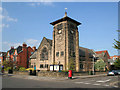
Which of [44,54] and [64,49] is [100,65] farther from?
[44,54]

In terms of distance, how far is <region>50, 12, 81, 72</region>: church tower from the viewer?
35.3 m

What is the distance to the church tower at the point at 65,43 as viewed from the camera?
116 ft

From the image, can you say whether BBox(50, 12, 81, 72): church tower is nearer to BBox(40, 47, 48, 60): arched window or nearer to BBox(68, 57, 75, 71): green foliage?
BBox(68, 57, 75, 71): green foliage

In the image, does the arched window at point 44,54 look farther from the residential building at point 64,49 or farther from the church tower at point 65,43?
the church tower at point 65,43

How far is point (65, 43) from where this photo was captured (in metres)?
36.0

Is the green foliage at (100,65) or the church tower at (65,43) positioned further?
the green foliage at (100,65)

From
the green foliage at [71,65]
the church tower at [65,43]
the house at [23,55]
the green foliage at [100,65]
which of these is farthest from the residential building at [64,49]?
the house at [23,55]

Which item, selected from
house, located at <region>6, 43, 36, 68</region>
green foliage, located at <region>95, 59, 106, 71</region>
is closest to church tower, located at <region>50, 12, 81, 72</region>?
green foliage, located at <region>95, 59, 106, 71</region>

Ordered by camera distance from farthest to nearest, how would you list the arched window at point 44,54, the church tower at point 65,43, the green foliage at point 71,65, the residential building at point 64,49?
the arched window at point 44,54, the residential building at point 64,49, the church tower at point 65,43, the green foliage at point 71,65

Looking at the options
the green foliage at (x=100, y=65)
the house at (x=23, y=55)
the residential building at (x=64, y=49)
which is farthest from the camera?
the house at (x=23, y=55)

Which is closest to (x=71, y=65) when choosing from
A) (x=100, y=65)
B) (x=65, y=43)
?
(x=65, y=43)

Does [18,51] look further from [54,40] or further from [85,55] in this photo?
[85,55]

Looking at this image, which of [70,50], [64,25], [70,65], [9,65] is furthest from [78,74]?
[9,65]

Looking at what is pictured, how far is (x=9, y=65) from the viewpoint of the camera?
140 ft
